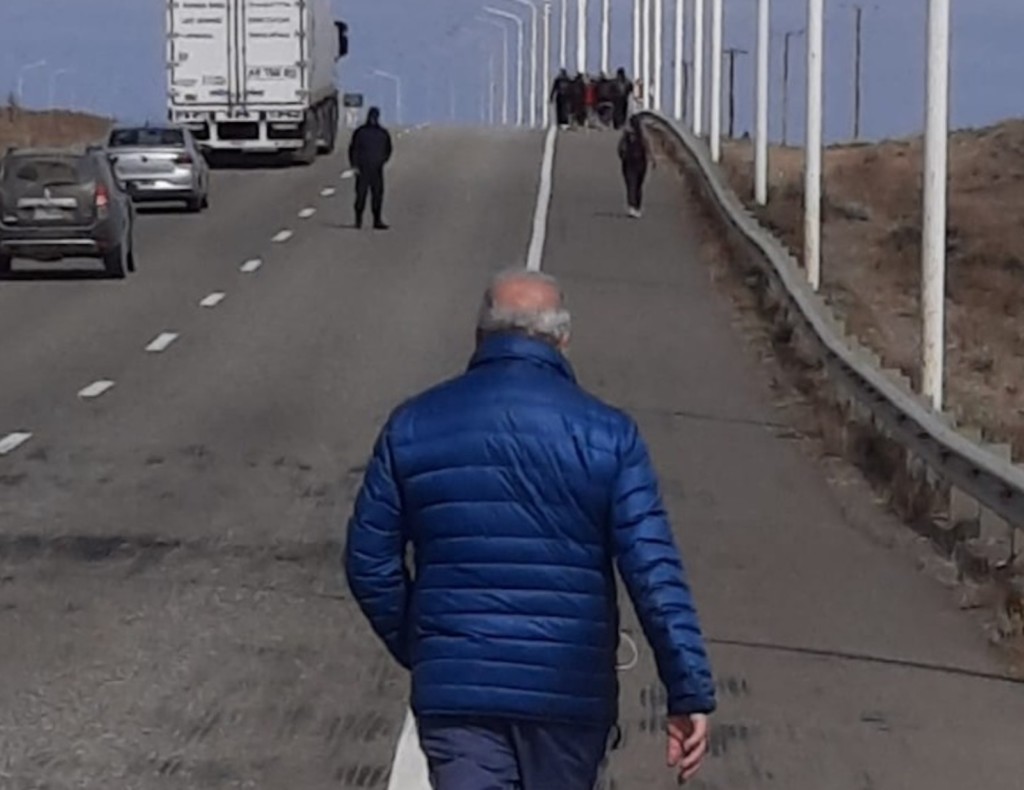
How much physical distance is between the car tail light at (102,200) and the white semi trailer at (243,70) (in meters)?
22.3

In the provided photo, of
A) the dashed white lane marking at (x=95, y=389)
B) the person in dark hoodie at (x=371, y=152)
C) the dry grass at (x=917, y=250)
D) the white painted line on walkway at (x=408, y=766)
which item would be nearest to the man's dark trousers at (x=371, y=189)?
the person in dark hoodie at (x=371, y=152)

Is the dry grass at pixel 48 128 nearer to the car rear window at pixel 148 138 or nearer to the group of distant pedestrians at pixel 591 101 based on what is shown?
the group of distant pedestrians at pixel 591 101

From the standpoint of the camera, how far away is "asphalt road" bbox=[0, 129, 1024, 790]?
10789mm

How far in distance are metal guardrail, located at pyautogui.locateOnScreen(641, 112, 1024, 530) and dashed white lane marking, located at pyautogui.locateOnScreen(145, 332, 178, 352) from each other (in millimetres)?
6283

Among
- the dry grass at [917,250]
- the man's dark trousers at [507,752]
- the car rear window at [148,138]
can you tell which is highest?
the car rear window at [148,138]

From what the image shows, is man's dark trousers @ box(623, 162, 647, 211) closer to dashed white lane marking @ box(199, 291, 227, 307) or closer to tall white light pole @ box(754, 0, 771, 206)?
tall white light pole @ box(754, 0, 771, 206)

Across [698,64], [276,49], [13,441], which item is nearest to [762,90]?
[276,49]

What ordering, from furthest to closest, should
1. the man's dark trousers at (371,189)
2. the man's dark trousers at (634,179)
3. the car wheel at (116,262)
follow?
the man's dark trousers at (634,179)
the man's dark trousers at (371,189)
the car wheel at (116,262)

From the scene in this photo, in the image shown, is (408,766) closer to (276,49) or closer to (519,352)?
(519,352)

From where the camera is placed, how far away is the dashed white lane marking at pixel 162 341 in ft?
98.3

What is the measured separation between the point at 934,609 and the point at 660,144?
5125 cm

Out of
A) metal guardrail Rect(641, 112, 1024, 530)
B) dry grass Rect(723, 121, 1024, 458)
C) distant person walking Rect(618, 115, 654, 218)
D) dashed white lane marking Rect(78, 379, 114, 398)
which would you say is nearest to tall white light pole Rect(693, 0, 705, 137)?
dry grass Rect(723, 121, 1024, 458)

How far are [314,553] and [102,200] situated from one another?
2207cm

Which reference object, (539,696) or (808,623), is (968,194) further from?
(539,696)
